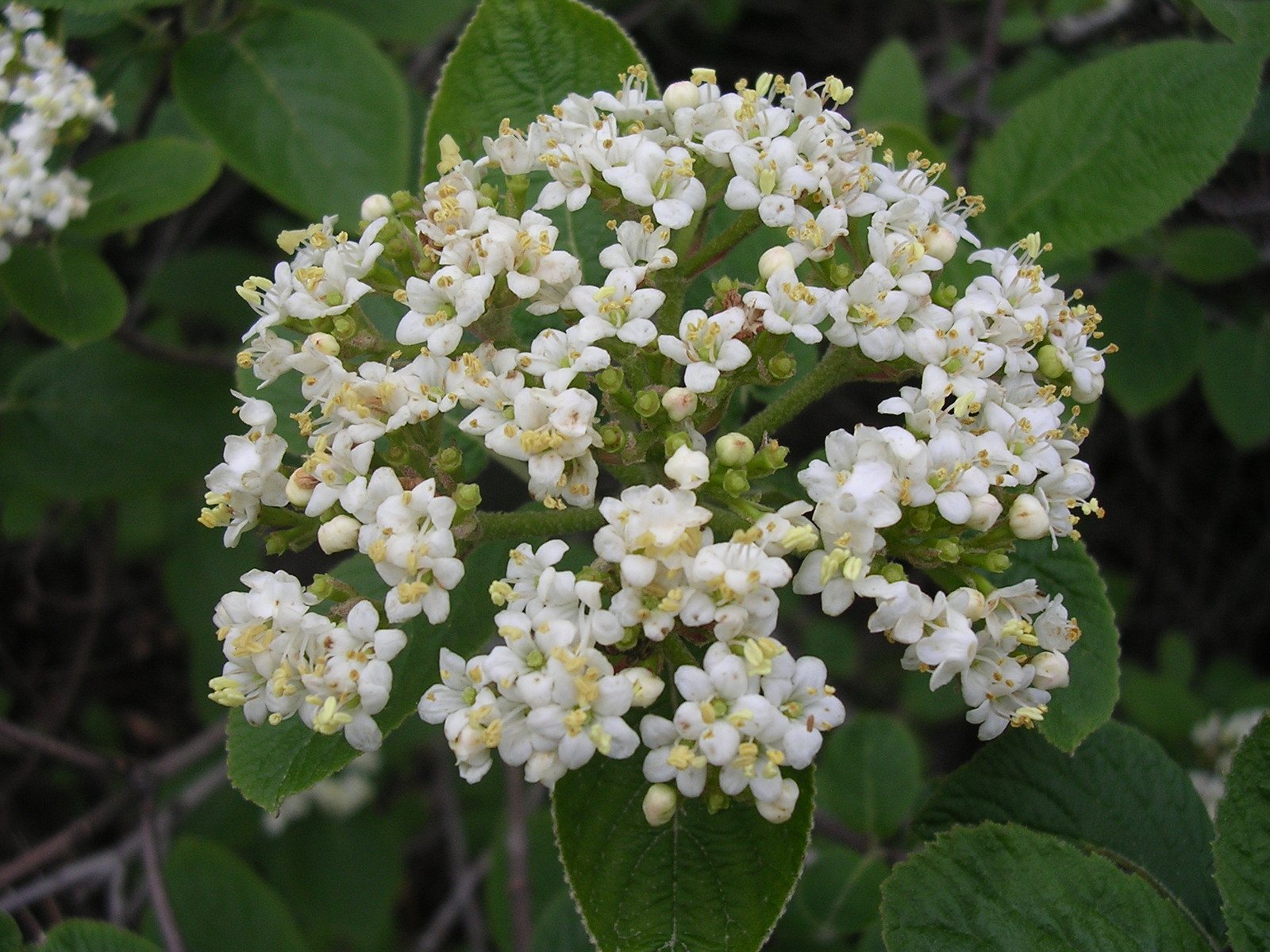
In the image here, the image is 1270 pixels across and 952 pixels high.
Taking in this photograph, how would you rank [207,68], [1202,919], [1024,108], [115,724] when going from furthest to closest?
[115,724] < [207,68] < [1024,108] < [1202,919]

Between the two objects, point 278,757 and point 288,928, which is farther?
point 288,928

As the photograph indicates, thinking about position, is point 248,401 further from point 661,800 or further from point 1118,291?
point 1118,291

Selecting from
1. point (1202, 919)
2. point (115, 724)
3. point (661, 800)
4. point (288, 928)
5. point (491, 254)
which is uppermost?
point (491, 254)

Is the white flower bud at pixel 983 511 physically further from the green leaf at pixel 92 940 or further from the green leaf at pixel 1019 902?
the green leaf at pixel 92 940

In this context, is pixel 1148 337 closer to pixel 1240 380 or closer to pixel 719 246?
pixel 1240 380

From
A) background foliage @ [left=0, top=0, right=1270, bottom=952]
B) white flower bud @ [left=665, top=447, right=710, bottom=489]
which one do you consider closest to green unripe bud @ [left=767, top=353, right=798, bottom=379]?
white flower bud @ [left=665, top=447, right=710, bottom=489]

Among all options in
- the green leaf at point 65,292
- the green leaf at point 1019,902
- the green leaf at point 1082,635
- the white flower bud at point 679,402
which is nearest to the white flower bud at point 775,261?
the white flower bud at point 679,402

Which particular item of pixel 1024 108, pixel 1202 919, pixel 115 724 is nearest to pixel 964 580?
pixel 1202 919

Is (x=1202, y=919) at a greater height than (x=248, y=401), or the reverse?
(x=248, y=401)
